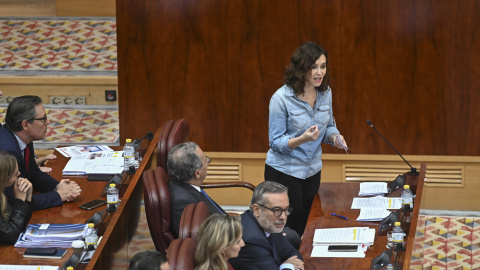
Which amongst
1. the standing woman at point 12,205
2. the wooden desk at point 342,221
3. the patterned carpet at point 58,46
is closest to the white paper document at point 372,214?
the wooden desk at point 342,221

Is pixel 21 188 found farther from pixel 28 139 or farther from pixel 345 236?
pixel 345 236

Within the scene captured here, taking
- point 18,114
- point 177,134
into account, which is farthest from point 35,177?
point 177,134

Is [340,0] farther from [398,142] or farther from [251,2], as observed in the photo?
[398,142]

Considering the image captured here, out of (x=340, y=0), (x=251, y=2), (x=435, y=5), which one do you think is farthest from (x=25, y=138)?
(x=435, y=5)

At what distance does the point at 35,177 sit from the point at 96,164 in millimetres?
440

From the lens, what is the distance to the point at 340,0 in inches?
218

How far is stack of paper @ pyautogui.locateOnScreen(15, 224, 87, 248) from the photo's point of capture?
365 centimetres

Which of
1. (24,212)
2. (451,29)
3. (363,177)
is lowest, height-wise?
(363,177)

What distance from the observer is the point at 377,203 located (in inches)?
165

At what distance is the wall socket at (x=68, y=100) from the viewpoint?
22.6 ft

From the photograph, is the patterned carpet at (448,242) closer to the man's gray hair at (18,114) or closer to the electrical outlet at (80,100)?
the man's gray hair at (18,114)

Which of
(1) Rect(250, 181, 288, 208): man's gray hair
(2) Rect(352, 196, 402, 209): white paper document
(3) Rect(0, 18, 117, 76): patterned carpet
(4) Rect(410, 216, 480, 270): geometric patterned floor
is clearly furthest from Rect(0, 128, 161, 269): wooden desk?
(3) Rect(0, 18, 117, 76): patterned carpet

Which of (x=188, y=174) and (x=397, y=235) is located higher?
(x=188, y=174)

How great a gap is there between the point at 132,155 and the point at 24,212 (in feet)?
2.97
